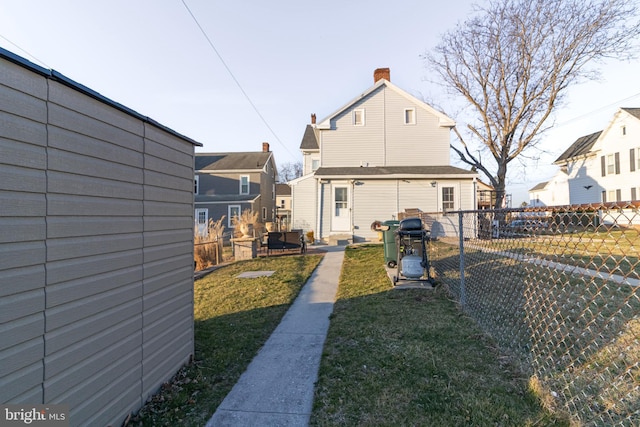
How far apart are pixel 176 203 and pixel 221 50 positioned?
988 cm

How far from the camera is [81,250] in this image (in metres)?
1.84

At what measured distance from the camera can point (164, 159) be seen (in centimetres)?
277

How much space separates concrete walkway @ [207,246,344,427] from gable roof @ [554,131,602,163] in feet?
106

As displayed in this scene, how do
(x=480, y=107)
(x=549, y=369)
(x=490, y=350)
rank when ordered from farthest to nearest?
(x=480, y=107) → (x=490, y=350) → (x=549, y=369)

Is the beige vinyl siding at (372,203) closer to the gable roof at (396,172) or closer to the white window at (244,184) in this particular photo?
the gable roof at (396,172)

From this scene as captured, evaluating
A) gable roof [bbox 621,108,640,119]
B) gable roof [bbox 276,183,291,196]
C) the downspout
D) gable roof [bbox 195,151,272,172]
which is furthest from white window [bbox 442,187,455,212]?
gable roof [bbox 276,183,291,196]

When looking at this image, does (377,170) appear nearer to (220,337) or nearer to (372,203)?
(372,203)

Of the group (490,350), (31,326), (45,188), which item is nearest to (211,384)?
(31,326)

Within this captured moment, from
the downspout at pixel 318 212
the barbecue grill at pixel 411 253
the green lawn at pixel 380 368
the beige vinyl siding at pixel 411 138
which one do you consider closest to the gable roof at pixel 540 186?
the beige vinyl siding at pixel 411 138

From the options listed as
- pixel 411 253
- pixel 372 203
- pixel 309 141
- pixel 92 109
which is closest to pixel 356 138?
pixel 372 203

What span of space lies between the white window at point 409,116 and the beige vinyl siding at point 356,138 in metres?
1.35

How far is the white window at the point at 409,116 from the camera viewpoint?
1595cm

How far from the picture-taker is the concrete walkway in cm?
230

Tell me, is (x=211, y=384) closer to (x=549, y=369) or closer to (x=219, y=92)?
(x=549, y=369)
